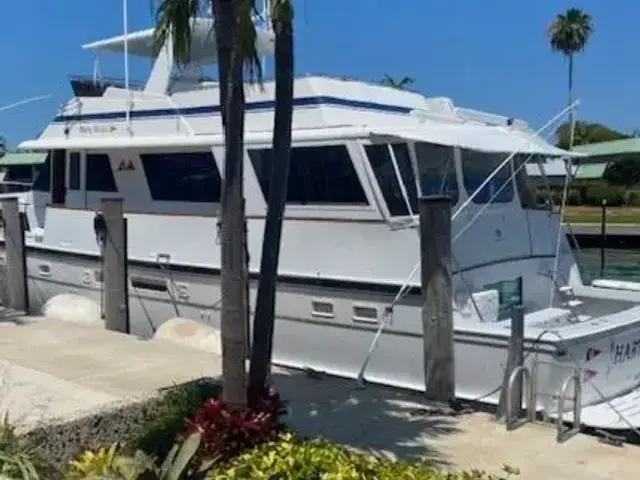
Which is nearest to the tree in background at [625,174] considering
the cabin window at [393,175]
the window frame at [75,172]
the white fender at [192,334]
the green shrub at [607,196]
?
the green shrub at [607,196]

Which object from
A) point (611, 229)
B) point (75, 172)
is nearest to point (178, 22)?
point (75, 172)

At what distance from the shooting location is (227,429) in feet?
17.0

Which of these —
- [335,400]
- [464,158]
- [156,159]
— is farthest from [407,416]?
[156,159]

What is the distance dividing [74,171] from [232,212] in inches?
329

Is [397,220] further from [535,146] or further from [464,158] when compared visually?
[535,146]

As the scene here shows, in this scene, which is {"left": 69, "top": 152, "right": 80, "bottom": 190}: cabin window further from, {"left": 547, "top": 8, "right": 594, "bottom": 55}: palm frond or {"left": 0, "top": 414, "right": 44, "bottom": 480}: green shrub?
{"left": 547, "top": 8, "right": 594, "bottom": 55}: palm frond

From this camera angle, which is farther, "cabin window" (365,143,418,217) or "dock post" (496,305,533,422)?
"cabin window" (365,143,418,217)

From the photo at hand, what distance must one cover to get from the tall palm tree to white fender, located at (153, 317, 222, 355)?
4139 millimetres

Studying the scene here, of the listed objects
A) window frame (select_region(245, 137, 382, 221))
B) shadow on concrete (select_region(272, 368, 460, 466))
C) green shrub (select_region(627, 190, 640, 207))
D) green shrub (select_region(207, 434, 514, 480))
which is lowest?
green shrub (select_region(627, 190, 640, 207))

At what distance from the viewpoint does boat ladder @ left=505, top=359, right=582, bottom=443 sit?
7.25 meters

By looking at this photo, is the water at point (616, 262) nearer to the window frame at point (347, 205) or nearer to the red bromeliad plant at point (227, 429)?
the window frame at point (347, 205)

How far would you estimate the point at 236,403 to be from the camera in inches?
211

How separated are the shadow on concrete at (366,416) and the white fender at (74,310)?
3216 mm

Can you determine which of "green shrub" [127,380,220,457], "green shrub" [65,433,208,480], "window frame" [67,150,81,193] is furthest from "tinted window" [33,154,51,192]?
"green shrub" [65,433,208,480]
